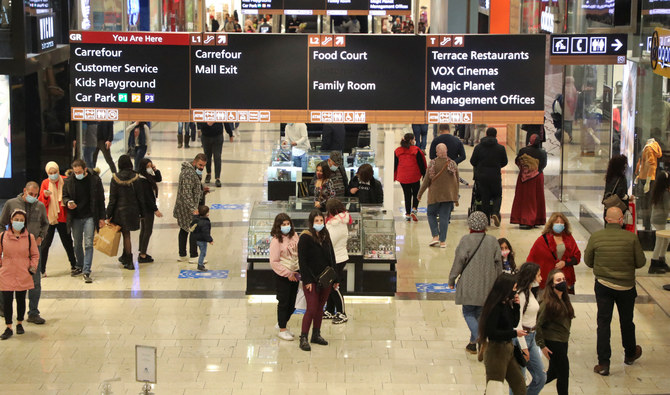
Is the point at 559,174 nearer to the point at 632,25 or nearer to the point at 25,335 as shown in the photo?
the point at 632,25

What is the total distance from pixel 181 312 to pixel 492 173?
6.00 metres

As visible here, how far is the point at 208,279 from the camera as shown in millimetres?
13445

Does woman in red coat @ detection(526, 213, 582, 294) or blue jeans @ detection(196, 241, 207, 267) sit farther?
blue jeans @ detection(196, 241, 207, 267)

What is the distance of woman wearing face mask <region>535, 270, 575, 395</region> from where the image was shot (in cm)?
880

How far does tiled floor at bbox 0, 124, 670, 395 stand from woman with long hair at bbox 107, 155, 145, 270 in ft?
1.90

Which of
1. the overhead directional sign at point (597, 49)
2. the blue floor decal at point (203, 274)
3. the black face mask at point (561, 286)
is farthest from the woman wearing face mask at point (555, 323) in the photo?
the blue floor decal at point (203, 274)

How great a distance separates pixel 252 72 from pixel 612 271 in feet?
15.0

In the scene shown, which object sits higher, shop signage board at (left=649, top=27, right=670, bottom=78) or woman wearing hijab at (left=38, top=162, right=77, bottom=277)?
shop signage board at (left=649, top=27, right=670, bottom=78)

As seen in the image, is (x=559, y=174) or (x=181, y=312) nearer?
(x=181, y=312)

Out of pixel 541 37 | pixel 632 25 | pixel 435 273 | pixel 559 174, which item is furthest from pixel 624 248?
pixel 559 174

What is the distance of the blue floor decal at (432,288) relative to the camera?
13.0m

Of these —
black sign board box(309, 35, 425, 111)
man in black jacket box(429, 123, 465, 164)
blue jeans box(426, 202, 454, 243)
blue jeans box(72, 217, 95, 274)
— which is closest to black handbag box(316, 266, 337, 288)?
black sign board box(309, 35, 425, 111)

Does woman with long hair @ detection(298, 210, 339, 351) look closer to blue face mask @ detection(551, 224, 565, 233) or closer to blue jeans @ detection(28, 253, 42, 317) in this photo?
blue face mask @ detection(551, 224, 565, 233)

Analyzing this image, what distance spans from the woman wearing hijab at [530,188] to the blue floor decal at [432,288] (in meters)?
3.59
